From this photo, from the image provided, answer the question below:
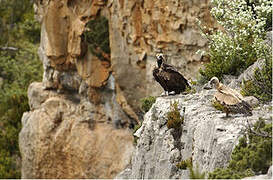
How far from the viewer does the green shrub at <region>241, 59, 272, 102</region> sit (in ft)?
30.1

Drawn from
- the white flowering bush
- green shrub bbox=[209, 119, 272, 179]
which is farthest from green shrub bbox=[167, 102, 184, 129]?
the white flowering bush

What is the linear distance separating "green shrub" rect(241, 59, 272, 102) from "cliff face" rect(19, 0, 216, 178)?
24.6 ft

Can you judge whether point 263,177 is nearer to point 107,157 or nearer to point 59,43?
point 107,157

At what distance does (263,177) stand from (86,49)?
15.1 meters

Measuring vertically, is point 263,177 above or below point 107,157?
above

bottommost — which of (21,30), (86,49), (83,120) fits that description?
(83,120)

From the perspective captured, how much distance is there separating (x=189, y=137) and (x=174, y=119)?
0.63 metres

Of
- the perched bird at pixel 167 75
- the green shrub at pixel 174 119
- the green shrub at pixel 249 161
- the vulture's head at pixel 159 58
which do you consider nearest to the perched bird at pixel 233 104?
the green shrub at pixel 249 161

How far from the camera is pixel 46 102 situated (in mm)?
22781

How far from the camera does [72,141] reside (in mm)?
21797

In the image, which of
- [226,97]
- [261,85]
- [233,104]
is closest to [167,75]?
[261,85]

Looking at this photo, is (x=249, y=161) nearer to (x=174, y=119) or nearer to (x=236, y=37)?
(x=174, y=119)

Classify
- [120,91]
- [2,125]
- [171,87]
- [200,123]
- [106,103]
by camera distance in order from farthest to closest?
[2,125]
[106,103]
[120,91]
[171,87]
[200,123]

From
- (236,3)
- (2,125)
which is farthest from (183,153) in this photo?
(2,125)
